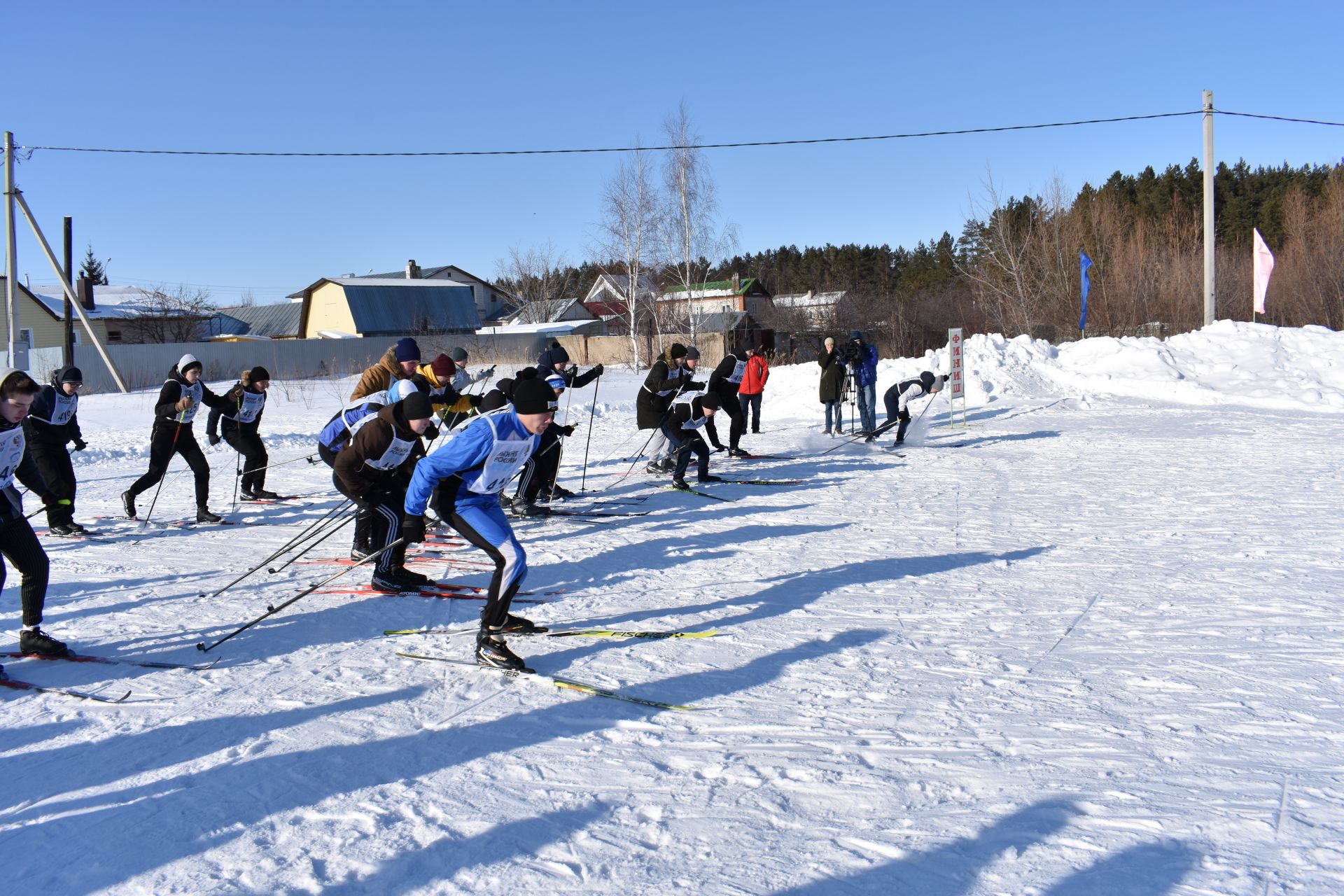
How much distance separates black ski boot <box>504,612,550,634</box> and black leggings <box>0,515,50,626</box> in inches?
98.9

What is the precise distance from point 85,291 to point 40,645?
158 ft

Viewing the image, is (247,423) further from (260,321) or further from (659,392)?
(260,321)

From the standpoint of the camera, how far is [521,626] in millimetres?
5535

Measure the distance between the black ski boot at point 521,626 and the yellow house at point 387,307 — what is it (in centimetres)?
4112

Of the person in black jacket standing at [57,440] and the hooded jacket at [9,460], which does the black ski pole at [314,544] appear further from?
the person in black jacket standing at [57,440]

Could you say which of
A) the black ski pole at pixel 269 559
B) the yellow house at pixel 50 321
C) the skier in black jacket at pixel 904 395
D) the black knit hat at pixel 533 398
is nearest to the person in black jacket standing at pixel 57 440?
the black ski pole at pixel 269 559

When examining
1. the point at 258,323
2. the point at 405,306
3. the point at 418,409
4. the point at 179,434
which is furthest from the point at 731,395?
the point at 258,323

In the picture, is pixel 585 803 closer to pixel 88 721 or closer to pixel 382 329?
pixel 88 721

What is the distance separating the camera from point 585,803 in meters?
3.62

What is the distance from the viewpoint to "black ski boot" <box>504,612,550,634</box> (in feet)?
18.0

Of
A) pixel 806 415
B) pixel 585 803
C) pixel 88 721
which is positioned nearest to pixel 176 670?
pixel 88 721

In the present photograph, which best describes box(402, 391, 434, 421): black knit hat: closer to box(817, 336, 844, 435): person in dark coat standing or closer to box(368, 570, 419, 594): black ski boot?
box(368, 570, 419, 594): black ski boot

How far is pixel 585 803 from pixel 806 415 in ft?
51.2

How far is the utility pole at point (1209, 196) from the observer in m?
21.5
